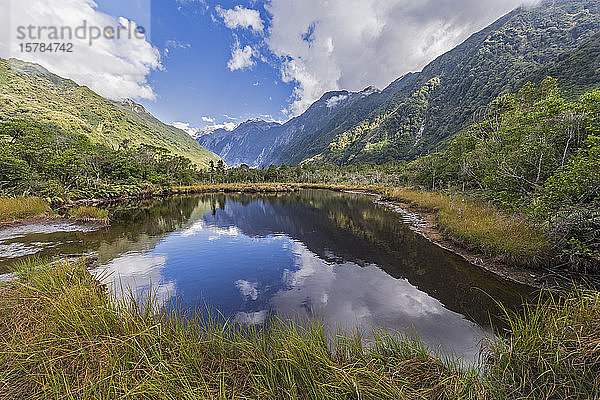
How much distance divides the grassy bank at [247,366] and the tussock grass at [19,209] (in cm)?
2090

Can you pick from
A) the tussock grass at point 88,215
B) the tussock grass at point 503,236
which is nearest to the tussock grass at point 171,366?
the tussock grass at point 503,236

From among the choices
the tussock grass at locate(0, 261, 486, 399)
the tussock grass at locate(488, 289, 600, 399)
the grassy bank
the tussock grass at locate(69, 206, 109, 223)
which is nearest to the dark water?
the tussock grass at locate(0, 261, 486, 399)

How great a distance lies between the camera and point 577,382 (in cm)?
291

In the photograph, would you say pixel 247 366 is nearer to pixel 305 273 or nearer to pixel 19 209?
pixel 305 273

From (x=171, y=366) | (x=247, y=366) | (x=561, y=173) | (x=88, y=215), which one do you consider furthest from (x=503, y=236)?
(x=88, y=215)

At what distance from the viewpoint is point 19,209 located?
1856 centimetres

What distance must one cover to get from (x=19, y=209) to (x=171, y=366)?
2574cm

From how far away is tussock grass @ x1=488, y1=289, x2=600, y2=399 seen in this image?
2920mm

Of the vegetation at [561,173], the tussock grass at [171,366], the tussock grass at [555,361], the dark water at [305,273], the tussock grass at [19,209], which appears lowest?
the dark water at [305,273]

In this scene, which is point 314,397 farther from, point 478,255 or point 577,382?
point 478,255

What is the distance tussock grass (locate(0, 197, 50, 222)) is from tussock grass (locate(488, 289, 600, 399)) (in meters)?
28.5

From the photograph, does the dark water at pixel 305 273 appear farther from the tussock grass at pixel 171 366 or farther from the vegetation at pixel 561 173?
the vegetation at pixel 561 173

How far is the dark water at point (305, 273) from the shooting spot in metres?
7.48

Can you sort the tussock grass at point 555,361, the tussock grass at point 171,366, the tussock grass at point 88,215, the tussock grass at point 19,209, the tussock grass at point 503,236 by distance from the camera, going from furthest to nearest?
the tussock grass at point 88,215
the tussock grass at point 19,209
the tussock grass at point 503,236
the tussock grass at point 171,366
the tussock grass at point 555,361
